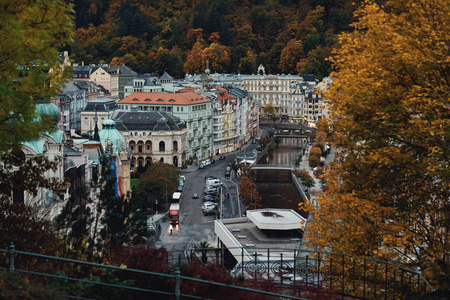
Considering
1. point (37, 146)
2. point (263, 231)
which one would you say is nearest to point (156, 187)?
point (263, 231)

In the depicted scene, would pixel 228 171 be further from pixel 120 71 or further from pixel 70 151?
pixel 120 71

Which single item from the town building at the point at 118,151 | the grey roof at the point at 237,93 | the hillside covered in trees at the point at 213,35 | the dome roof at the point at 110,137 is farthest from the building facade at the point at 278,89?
the town building at the point at 118,151

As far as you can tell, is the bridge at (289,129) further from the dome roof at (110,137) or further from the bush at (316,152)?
the dome roof at (110,137)

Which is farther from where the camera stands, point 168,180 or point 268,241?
point 168,180

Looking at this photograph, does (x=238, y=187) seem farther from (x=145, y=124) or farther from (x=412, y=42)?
(x=412, y=42)

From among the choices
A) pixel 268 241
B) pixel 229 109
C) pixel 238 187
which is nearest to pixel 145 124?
pixel 238 187

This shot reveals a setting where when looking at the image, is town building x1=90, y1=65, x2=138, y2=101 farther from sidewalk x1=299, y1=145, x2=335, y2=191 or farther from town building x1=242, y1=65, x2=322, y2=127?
sidewalk x1=299, y1=145, x2=335, y2=191
